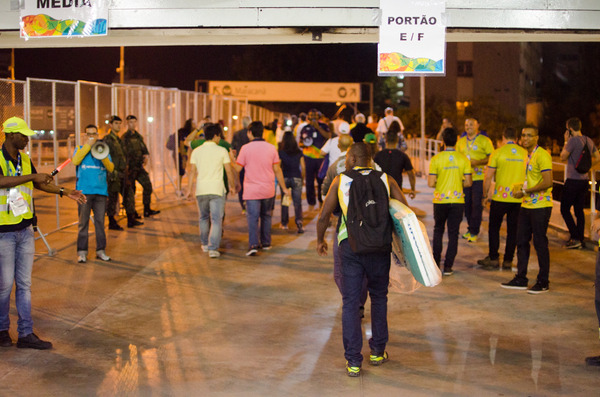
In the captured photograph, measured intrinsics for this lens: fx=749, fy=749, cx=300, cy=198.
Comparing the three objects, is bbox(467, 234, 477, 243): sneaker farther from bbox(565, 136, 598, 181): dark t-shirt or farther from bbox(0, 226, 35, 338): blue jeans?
bbox(0, 226, 35, 338): blue jeans

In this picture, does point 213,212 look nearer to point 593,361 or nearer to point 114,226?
point 114,226

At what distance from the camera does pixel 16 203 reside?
21.5 feet

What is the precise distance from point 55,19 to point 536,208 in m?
5.90

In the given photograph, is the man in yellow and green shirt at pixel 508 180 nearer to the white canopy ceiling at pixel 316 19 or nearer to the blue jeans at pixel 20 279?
the white canopy ceiling at pixel 316 19

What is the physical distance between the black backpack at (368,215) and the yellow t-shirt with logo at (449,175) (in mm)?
3674

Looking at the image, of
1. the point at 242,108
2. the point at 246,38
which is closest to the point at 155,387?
the point at 246,38

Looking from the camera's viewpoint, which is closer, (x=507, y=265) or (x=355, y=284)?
(x=355, y=284)

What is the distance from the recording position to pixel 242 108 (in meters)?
32.2

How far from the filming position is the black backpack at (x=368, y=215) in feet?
19.2

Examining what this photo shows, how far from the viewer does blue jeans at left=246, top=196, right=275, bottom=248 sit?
1093 centimetres

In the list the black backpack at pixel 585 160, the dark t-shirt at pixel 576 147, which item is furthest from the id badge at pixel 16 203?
the black backpack at pixel 585 160

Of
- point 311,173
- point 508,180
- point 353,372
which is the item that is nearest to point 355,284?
point 353,372

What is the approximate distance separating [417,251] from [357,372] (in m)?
1.07

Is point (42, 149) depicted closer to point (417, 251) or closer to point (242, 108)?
point (417, 251)
